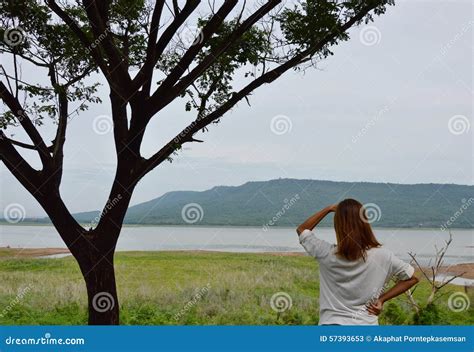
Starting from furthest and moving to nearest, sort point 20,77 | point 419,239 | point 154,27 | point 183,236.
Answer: point 183,236 < point 419,239 < point 20,77 < point 154,27

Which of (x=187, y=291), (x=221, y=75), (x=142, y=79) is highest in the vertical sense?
(x=221, y=75)

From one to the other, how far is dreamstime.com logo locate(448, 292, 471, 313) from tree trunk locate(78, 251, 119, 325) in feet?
13.0

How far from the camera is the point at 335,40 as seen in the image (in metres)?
5.96

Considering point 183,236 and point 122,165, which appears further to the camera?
point 183,236

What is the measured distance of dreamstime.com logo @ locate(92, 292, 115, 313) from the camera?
232 inches

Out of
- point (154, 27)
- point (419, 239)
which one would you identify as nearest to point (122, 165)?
point (154, 27)

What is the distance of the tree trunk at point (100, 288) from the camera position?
5852 millimetres

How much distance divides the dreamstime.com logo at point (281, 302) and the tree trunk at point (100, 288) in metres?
2.09

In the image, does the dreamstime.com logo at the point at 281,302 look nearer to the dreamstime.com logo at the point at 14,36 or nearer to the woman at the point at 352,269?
the dreamstime.com logo at the point at 14,36

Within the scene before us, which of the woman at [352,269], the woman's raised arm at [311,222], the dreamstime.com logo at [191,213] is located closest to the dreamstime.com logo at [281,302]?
the dreamstime.com logo at [191,213]

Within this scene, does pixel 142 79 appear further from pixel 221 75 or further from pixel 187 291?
pixel 187 291

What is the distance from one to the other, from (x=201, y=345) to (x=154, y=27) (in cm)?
298

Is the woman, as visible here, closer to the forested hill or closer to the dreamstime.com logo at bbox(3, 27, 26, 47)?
the forested hill

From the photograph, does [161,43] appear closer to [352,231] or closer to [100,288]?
[100,288]
